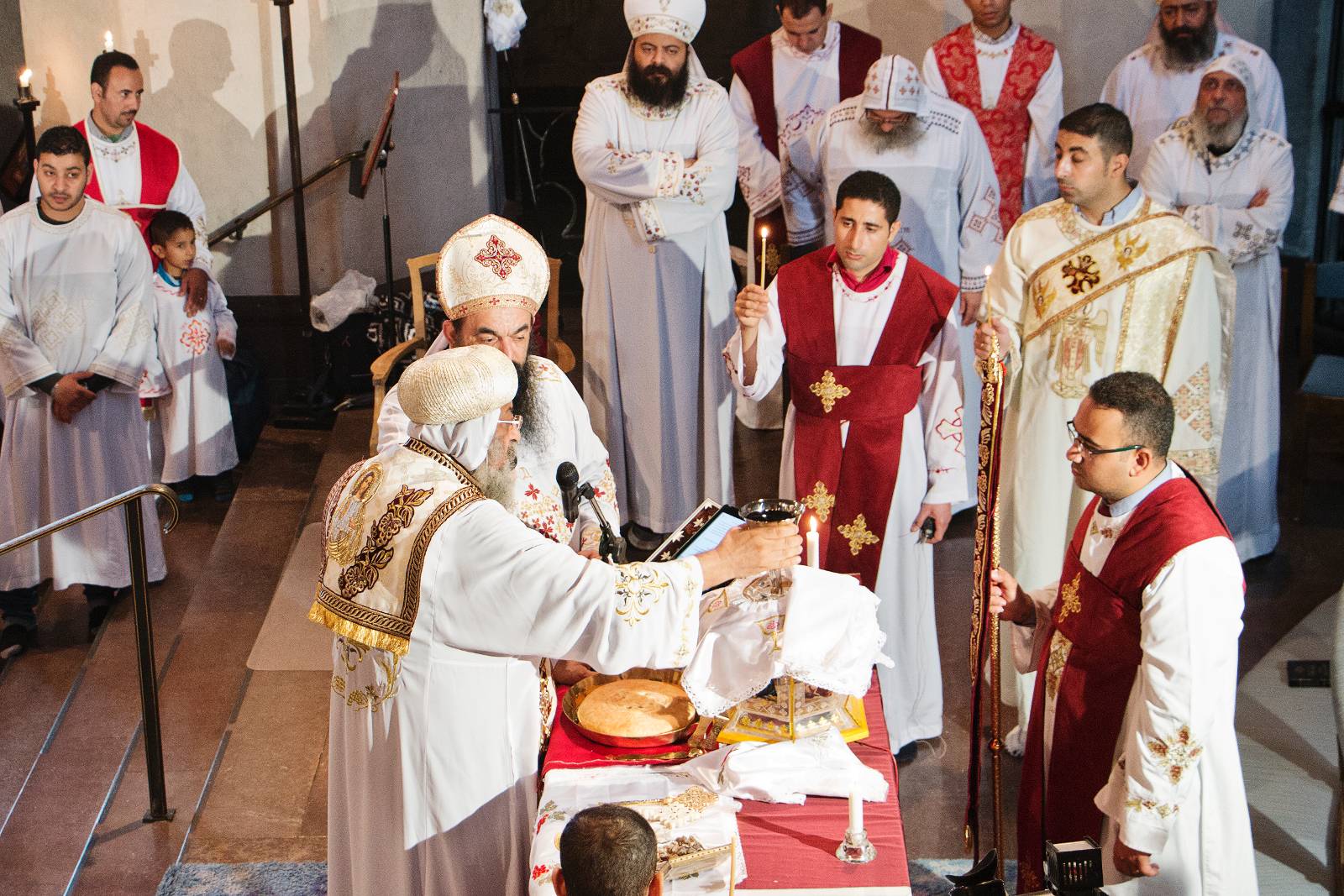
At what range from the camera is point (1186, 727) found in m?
3.47

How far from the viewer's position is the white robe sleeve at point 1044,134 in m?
7.40

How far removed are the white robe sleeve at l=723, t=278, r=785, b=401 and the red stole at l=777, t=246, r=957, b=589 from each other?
0.03m

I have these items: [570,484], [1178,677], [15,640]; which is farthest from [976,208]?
[15,640]

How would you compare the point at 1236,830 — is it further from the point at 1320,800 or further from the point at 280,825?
the point at 280,825

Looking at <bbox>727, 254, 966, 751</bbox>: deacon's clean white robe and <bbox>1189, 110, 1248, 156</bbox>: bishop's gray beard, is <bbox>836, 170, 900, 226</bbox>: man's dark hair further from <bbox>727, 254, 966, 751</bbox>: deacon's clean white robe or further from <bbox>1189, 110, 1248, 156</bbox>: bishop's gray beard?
<bbox>1189, 110, 1248, 156</bbox>: bishop's gray beard

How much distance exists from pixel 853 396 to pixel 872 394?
0.07m

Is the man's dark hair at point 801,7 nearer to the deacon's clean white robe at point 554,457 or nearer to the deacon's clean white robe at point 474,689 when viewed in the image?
the deacon's clean white robe at point 554,457

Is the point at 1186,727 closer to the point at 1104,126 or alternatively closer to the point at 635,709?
the point at 635,709

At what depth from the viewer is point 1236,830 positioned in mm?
3688

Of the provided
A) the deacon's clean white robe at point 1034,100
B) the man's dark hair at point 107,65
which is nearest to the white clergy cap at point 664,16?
the deacon's clean white robe at point 1034,100

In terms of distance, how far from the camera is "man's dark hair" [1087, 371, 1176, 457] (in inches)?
141

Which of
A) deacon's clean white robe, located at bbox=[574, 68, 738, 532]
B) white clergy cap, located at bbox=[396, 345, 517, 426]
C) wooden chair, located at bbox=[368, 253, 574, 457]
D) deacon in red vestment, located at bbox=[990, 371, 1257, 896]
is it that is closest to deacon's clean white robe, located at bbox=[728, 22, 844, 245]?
deacon's clean white robe, located at bbox=[574, 68, 738, 532]

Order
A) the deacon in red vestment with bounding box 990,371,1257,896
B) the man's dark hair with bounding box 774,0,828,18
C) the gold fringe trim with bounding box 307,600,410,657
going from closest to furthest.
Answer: the gold fringe trim with bounding box 307,600,410,657 → the deacon in red vestment with bounding box 990,371,1257,896 → the man's dark hair with bounding box 774,0,828,18

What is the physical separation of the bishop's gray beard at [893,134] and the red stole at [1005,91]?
700mm
